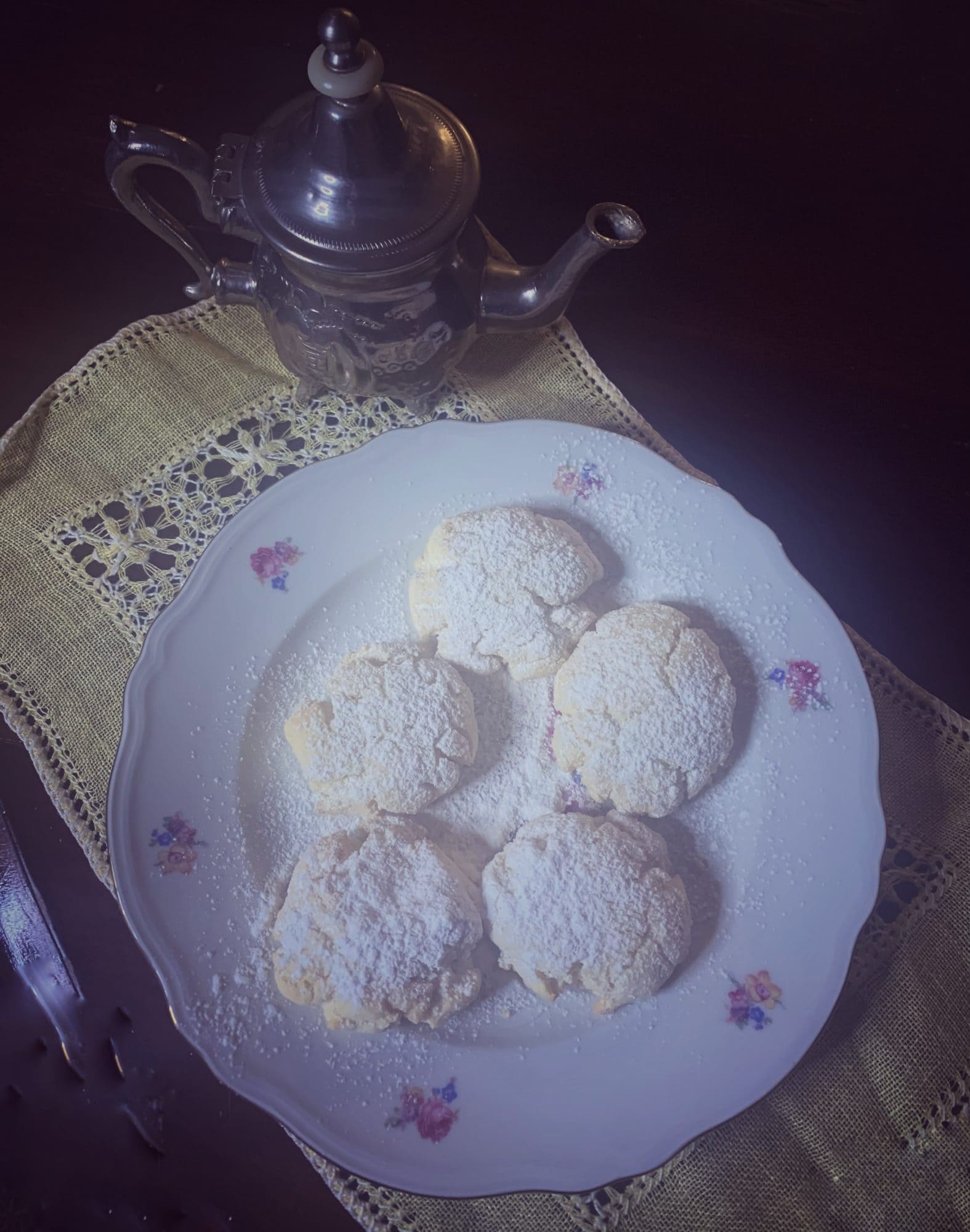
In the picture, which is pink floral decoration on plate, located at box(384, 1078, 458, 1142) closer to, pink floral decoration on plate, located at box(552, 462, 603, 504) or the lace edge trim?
the lace edge trim

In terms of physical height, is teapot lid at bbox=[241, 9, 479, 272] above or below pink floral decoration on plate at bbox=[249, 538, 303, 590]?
above

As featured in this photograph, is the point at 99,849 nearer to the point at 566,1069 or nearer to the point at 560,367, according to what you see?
the point at 566,1069

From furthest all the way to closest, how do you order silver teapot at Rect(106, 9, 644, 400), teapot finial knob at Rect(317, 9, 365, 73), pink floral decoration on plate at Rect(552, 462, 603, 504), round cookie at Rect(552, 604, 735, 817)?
1. pink floral decoration on plate at Rect(552, 462, 603, 504)
2. round cookie at Rect(552, 604, 735, 817)
3. silver teapot at Rect(106, 9, 644, 400)
4. teapot finial knob at Rect(317, 9, 365, 73)

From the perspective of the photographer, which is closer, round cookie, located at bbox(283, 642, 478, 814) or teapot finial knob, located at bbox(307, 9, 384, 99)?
teapot finial knob, located at bbox(307, 9, 384, 99)

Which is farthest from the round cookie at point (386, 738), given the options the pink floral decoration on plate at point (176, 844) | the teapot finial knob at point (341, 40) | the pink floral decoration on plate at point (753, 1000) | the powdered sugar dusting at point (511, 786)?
the teapot finial knob at point (341, 40)

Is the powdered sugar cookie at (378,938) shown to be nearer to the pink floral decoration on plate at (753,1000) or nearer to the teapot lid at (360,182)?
the pink floral decoration on plate at (753,1000)

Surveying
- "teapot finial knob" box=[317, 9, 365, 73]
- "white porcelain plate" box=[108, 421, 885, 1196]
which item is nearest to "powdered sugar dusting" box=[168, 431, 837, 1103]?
"white porcelain plate" box=[108, 421, 885, 1196]

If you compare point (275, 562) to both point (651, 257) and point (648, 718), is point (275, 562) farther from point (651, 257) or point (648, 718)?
point (651, 257)

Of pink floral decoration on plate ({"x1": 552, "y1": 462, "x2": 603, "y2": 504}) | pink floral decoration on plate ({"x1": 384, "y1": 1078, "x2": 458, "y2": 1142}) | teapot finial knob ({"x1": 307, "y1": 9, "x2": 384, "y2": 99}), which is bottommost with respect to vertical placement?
pink floral decoration on plate ({"x1": 384, "y1": 1078, "x2": 458, "y2": 1142})
